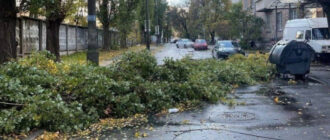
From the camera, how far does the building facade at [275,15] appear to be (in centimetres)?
3812

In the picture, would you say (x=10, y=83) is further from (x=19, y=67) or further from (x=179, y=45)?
(x=179, y=45)

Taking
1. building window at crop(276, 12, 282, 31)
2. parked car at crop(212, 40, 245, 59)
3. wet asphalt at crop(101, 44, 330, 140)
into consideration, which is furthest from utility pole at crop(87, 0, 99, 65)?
building window at crop(276, 12, 282, 31)

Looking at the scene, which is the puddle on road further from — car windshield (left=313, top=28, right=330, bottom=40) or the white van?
car windshield (left=313, top=28, right=330, bottom=40)

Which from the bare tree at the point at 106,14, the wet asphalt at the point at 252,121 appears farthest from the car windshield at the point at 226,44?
the wet asphalt at the point at 252,121

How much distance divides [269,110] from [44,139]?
536 centimetres

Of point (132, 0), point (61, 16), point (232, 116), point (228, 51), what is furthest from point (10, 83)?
A: point (132, 0)

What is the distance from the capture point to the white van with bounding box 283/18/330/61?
2583 cm

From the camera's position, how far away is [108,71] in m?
11.2

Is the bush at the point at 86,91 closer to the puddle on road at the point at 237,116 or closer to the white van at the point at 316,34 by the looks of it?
the puddle on road at the point at 237,116

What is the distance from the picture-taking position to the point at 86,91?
9.25m

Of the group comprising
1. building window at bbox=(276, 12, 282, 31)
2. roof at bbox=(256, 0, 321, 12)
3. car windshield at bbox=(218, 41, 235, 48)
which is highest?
roof at bbox=(256, 0, 321, 12)

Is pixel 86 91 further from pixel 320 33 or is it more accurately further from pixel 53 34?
pixel 320 33

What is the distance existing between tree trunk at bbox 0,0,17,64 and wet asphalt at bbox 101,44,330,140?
6.62 m

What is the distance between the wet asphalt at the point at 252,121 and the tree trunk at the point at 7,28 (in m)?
6.62
